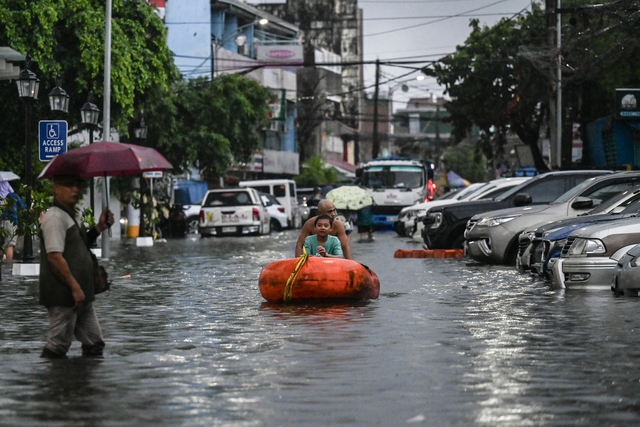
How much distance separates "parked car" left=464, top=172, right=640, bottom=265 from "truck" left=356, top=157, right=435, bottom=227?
28417 mm

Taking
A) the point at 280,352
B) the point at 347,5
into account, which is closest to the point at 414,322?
the point at 280,352

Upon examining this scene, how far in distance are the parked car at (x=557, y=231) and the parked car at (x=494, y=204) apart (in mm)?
2425

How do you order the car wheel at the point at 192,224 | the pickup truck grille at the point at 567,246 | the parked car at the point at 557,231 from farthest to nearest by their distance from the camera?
the car wheel at the point at 192,224, the parked car at the point at 557,231, the pickup truck grille at the point at 567,246

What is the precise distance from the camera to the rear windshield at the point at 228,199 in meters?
50.6

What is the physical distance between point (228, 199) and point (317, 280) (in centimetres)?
3381

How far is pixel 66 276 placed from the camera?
10969 mm

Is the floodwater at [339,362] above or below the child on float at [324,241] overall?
below

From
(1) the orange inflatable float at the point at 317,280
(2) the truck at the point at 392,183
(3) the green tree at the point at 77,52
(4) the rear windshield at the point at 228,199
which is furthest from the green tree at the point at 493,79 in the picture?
(1) the orange inflatable float at the point at 317,280

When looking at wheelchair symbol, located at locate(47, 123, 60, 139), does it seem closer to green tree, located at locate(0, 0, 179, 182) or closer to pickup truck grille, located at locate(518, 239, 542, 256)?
green tree, located at locate(0, 0, 179, 182)

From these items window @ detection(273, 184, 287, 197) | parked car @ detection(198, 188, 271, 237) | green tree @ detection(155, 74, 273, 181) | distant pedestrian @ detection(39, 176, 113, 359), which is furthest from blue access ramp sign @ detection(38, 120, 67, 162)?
window @ detection(273, 184, 287, 197)

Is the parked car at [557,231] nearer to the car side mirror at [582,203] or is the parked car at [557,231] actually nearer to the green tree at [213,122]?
the car side mirror at [582,203]

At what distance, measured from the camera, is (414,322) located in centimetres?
1465

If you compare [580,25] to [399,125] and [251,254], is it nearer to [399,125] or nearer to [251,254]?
[251,254]

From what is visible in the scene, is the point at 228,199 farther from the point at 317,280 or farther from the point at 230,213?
the point at 317,280
